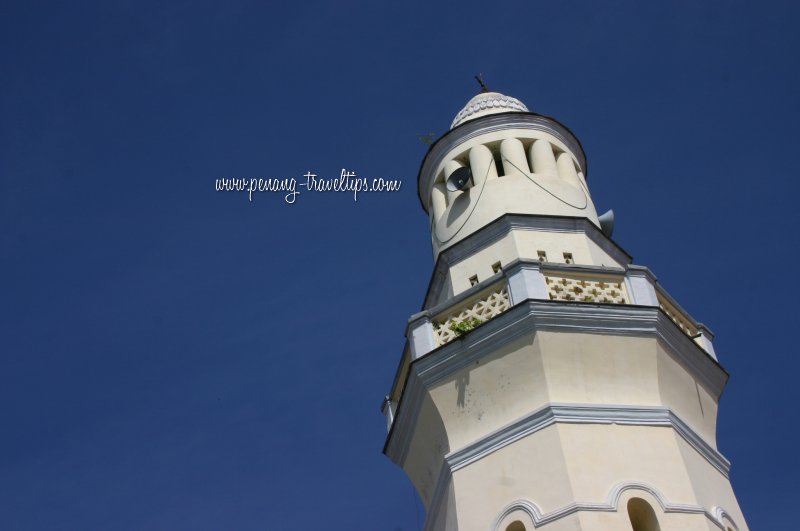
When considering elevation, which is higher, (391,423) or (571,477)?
(391,423)

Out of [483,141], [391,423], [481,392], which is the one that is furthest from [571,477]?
[483,141]

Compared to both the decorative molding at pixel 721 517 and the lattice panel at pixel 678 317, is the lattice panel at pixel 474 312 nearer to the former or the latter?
the lattice panel at pixel 678 317

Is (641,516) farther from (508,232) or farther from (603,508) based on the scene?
(508,232)

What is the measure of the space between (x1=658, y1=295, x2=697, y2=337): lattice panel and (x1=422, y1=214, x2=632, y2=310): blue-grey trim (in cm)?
155

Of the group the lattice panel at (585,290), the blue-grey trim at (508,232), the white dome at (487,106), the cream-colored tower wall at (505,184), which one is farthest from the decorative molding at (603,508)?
the white dome at (487,106)

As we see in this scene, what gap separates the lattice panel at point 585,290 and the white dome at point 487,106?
4887 millimetres

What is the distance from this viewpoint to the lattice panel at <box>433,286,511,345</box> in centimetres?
Result: 1508

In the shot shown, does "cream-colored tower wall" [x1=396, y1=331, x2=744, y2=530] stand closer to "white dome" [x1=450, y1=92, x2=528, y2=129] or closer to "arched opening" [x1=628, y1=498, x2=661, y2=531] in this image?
"arched opening" [x1=628, y1=498, x2=661, y2=531]

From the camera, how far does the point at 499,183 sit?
17.8 m

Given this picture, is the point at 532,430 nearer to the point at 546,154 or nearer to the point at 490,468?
the point at 490,468

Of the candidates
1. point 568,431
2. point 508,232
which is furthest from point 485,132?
point 568,431

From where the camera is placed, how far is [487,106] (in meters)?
19.7

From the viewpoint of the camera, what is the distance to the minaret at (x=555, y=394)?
13.3 m

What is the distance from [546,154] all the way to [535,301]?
4630 millimetres
